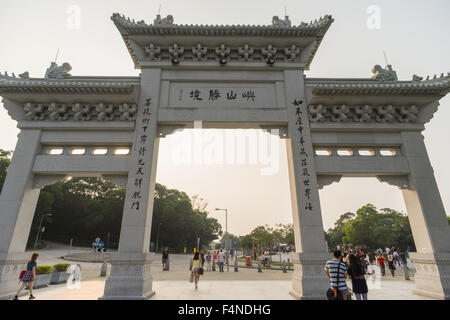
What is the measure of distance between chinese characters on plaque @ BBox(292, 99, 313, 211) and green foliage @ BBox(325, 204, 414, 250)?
47.1m

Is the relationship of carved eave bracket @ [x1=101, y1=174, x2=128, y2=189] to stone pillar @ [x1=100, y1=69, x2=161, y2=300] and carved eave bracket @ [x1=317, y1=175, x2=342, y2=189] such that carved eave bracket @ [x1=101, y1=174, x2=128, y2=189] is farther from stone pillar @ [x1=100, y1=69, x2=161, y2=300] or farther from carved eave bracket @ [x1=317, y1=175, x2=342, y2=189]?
carved eave bracket @ [x1=317, y1=175, x2=342, y2=189]

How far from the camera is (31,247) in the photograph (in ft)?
110

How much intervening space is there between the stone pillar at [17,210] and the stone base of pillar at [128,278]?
319cm

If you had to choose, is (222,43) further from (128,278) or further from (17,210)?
(17,210)

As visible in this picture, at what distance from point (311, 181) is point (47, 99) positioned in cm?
1040

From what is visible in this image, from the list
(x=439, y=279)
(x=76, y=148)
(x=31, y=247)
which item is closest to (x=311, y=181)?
(x=439, y=279)

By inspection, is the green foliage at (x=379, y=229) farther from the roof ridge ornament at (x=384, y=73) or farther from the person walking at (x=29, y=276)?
the person walking at (x=29, y=276)

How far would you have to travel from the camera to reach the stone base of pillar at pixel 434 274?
691 cm

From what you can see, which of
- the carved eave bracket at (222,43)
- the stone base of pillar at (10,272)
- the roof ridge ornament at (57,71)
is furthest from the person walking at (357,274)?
the roof ridge ornament at (57,71)

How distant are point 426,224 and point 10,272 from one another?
1374 centimetres

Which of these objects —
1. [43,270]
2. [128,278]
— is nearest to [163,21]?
[128,278]

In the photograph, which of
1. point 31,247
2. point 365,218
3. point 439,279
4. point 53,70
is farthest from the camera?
point 365,218

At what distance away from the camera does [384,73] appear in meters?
9.66
